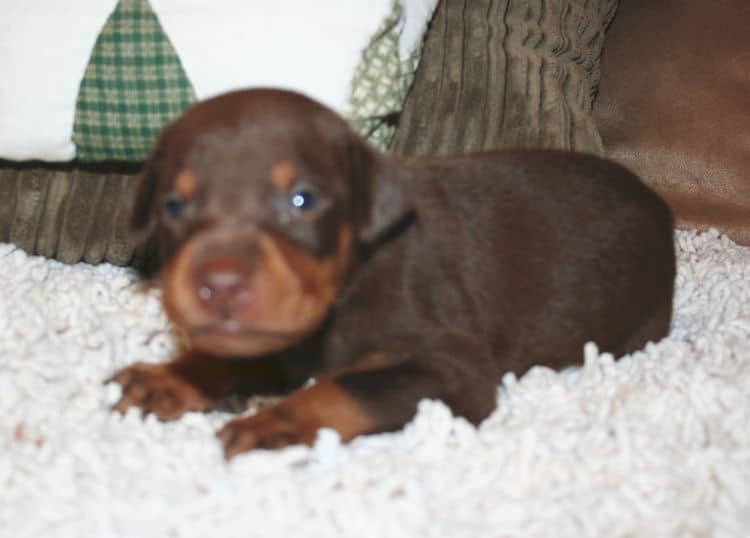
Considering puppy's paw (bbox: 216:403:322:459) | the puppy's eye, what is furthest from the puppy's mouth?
the puppy's eye

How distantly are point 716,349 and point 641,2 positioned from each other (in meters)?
2.27

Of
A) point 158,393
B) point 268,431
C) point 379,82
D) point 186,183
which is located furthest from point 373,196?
point 379,82

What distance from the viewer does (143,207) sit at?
281 centimetres

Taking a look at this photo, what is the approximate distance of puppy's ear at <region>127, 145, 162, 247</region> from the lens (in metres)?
2.79

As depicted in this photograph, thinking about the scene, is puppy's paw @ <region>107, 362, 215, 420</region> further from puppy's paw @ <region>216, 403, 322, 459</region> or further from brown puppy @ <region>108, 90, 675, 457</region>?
puppy's paw @ <region>216, 403, 322, 459</region>

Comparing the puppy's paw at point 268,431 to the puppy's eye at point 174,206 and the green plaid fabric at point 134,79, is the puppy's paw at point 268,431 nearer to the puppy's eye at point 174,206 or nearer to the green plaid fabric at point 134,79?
the puppy's eye at point 174,206

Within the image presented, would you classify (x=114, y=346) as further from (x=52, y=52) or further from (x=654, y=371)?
(x=654, y=371)

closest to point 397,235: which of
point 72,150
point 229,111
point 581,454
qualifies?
point 229,111

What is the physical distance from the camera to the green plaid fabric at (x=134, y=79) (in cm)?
350

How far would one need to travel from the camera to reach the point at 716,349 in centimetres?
317

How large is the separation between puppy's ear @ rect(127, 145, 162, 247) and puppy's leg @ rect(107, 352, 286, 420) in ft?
1.22

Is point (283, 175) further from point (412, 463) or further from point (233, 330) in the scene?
point (412, 463)

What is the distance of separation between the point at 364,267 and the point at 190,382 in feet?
1.91

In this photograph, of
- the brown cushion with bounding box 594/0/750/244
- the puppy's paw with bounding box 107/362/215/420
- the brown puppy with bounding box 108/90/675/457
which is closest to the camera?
the brown puppy with bounding box 108/90/675/457
